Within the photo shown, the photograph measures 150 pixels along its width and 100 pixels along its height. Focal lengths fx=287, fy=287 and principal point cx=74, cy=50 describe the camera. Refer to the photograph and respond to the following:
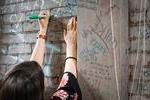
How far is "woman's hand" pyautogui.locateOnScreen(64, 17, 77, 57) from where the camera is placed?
5.01 ft

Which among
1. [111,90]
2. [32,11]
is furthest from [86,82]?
[32,11]

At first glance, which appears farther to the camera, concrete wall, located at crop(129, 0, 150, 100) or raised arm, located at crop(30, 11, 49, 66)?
raised arm, located at crop(30, 11, 49, 66)

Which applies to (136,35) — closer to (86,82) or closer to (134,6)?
(134,6)

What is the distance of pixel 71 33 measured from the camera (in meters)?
1.55

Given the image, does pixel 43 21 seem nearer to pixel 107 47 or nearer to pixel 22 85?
pixel 107 47

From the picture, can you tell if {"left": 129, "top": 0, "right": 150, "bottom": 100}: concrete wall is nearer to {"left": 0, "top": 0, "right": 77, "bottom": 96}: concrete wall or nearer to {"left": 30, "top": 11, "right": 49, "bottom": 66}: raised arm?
{"left": 0, "top": 0, "right": 77, "bottom": 96}: concrete wall

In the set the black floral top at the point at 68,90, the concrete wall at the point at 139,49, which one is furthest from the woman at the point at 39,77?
the concrete wall at the point at 139,49

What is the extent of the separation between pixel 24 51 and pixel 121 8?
0.68m

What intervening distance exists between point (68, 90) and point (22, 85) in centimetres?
34

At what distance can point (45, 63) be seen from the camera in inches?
65.9

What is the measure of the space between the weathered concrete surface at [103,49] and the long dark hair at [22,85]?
34 centimetres

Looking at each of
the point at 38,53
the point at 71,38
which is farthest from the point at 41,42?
the point at 71,38

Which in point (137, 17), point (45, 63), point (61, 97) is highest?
point (137, 17)

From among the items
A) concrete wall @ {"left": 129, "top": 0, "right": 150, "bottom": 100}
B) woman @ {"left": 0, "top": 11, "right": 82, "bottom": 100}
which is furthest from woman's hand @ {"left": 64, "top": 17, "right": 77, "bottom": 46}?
concrete wall @ {"left": 129, "top": 0, "right": 150, "bottom": 100}
